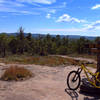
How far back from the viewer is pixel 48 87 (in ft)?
18.1

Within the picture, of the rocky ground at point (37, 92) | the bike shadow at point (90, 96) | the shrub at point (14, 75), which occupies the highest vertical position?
the shrub at point (14, 75)

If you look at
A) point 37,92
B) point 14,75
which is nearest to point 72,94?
point 37,92

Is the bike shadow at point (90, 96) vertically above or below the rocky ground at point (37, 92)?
below

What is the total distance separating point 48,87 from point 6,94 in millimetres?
1489

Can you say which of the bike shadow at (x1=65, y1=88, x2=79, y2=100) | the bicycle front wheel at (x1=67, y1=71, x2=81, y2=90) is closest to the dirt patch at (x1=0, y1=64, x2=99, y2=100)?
the bike shadow at (x1=65, y1=88, x2=79, y2=100)

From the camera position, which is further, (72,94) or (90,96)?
(72,94)

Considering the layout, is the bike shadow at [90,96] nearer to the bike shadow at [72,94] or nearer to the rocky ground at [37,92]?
the rocky ground at [37,92]

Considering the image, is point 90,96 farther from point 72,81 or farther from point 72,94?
point 72,81

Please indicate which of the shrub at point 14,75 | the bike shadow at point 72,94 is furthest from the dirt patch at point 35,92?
the shrub at point 14,75

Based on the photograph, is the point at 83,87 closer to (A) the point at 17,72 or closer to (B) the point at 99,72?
(B) the point at 99,72

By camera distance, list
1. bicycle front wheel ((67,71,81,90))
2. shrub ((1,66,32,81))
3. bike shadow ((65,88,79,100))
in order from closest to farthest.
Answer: bike shadow ((65,88,79,100)) → bicycle front wheel ((67,71,81,90)) → shrub ((1,66,32,81))

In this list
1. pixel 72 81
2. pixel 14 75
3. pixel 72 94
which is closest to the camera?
pixel 72 94

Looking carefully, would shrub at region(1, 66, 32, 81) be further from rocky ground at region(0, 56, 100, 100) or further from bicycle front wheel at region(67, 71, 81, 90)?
bicycle front wheel at region(67, 71, 81, 90)

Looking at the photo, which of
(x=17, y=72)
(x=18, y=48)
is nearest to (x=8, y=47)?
(x=18, y=48)
